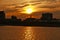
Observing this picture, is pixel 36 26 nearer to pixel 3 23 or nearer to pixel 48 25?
pixel 48 25

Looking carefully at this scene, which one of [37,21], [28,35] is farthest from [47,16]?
[28,35]

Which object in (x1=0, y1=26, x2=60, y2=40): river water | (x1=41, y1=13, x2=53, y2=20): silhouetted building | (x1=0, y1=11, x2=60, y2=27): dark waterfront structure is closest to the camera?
(x1=0, y1=26, x2=60, y2=40): river water

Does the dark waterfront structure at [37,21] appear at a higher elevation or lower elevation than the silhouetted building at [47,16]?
lower

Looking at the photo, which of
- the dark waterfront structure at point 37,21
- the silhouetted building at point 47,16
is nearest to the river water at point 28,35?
the dark waterfront structure at point 37,21

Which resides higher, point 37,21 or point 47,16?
point 47,16

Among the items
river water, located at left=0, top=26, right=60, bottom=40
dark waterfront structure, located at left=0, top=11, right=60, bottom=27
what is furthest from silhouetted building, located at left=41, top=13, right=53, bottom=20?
river water, located at left=0, top=26, right=60, bottom=40

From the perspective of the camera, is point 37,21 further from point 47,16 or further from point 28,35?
point 28,35

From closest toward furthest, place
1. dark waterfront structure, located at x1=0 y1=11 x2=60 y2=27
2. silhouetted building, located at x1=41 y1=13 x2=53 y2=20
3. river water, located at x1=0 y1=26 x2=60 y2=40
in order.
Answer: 1. river water, located at x1=0 y1=26 x2=60 y2=40
2. dark waterfront structure, located at x1=0 y1=11 x2=60 y2=27
3. silhouetted building, located at x1=41 y1=13 x2=53 y2=20

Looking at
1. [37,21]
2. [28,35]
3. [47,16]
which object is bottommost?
[37,21]

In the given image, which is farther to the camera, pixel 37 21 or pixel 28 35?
pixel 37 21

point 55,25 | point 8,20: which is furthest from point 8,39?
point 8,20

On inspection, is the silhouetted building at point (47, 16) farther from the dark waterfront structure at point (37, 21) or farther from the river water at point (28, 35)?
the river water at point (28, 35)

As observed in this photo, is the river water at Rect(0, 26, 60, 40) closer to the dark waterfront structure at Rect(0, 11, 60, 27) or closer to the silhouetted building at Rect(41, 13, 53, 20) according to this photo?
the dark waterfront structure at Rect(0, 11, 60, 27)

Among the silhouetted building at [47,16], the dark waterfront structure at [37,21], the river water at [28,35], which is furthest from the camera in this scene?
the silhouetted building at [47,16]
